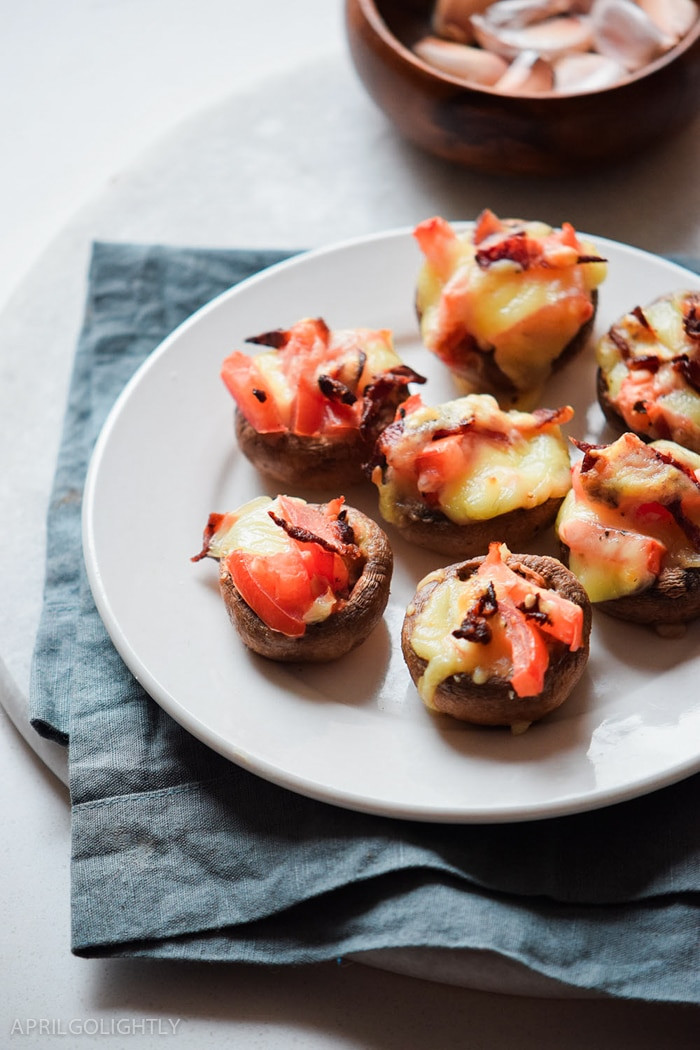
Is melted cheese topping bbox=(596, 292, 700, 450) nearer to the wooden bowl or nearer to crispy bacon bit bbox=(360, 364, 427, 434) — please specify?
crispy bacon bit bbox=(360, 364, 427, 434)

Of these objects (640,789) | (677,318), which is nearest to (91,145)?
(677,318)

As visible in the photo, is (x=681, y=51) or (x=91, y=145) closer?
(x=681, y=51)

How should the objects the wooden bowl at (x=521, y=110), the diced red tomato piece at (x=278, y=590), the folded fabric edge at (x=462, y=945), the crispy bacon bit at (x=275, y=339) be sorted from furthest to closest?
the wooden bowl at (x=521, y=110)
the crispy bacon bit at (x=275, y=339)
the diced red tomato piece at (x=278, y=590)
the folded fabric edge at (x=462, y=945)

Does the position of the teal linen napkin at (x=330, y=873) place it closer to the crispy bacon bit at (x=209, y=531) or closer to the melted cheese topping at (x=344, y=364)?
the crispy bacon bit at (x=209, y=531)

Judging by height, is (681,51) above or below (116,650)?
above

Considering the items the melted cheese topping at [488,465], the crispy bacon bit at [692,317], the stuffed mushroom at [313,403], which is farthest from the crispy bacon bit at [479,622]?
the crispy bacon bit at [692,317]

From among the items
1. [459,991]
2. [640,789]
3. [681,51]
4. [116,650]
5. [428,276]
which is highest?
[681,51]

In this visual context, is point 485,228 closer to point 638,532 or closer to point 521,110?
point 521,110

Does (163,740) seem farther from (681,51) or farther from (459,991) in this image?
(681,51)
